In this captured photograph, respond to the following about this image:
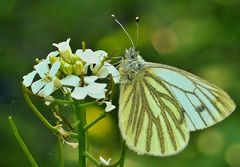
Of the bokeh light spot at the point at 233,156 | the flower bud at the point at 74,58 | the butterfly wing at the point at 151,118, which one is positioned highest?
the flower bud at the point at 74,58

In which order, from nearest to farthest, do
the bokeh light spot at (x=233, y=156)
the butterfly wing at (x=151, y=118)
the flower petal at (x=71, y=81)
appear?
the flower petal at (x=71, y=81) < the butterfly wing at (x=151, y=118) < the bokeh light spot at (x=233, y=156)

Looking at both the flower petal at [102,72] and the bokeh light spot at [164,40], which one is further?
the bokeh light spot at [164,40]

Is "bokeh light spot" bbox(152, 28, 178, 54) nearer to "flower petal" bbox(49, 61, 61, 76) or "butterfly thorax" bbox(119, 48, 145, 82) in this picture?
"butterfly thorax" bbox(119, 48, 145, 82)

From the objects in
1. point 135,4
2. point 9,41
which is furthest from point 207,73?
point 9,41

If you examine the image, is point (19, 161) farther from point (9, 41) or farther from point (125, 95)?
point (125, 95)

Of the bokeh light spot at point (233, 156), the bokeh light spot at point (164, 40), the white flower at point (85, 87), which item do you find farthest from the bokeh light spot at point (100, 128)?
the white flower at point (85, 87)

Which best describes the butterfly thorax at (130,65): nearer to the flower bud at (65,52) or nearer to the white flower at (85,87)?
the flower bud at (65,52)

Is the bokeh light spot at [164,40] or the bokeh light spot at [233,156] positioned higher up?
the bokeh light spot at [164,40]
